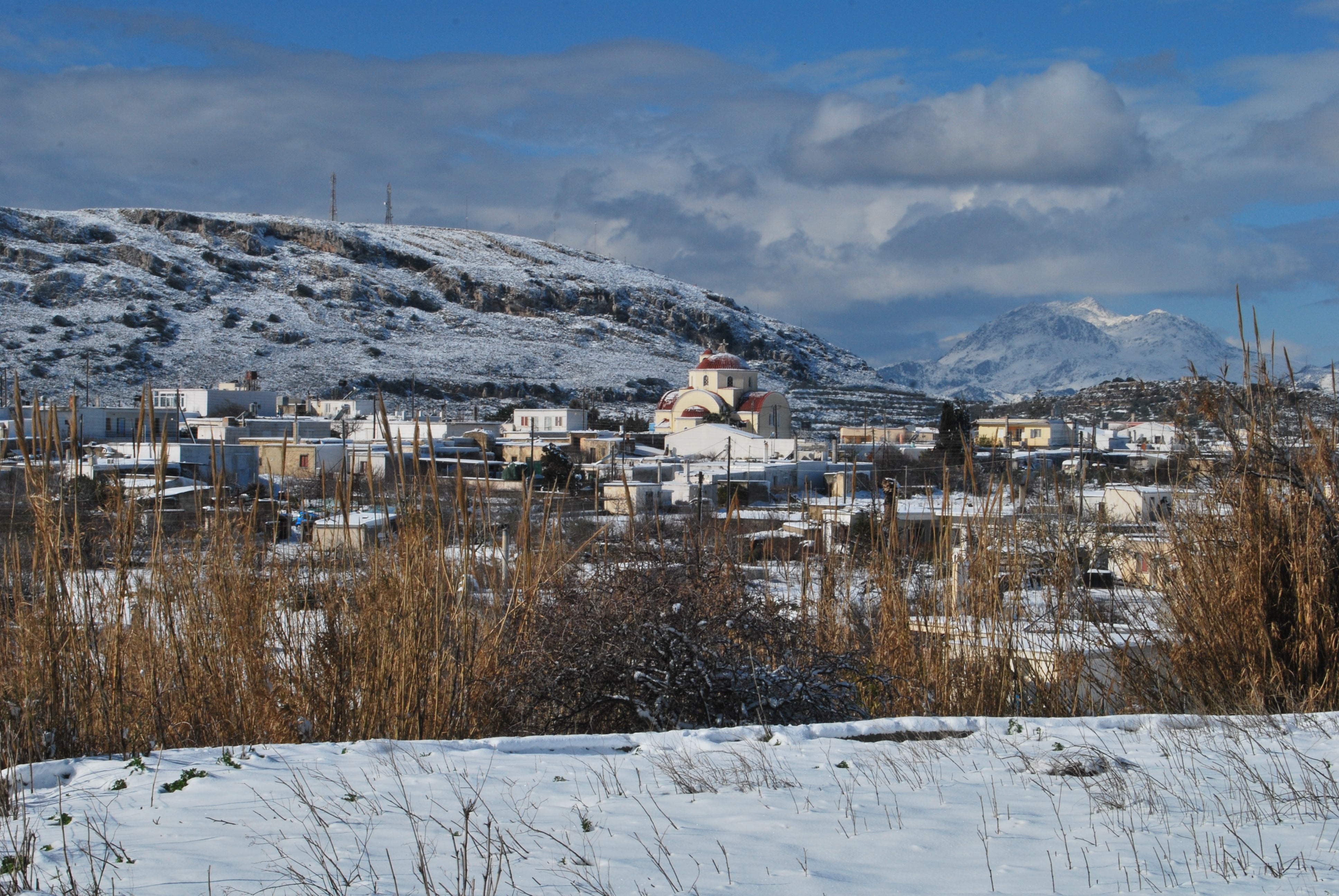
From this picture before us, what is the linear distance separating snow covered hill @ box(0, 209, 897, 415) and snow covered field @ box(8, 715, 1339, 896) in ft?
216

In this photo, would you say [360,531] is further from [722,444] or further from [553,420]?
[553,420]

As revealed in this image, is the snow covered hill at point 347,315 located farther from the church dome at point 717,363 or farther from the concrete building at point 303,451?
the concrete building at point 303,451

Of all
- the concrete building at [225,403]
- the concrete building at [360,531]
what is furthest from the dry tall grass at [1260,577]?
the concrete building at [225,403]

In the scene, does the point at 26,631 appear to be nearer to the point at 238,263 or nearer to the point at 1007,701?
the point at 1007,701

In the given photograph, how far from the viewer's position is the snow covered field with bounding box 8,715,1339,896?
280 centimetres

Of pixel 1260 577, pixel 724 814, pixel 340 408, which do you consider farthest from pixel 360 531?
pixel 340 408

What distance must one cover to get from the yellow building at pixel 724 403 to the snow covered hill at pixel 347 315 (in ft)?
78.7

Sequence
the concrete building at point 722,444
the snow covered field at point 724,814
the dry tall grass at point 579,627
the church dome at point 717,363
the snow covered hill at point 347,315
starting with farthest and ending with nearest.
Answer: the snow covered hill at point 347,315 → the church dome at point 717,363 → the concrete building at point 722,444 → the dry tall grass at point 579,627 → the snow covered field at point 724,814

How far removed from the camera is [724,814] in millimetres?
3445

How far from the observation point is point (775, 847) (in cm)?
309

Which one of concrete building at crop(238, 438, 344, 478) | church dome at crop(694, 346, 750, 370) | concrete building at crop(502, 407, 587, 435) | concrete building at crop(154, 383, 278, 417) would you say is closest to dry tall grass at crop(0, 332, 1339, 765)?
concrete building at crop(238, 438, 344, 478)

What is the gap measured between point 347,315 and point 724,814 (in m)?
101

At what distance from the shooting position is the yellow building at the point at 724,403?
53781 millimetres

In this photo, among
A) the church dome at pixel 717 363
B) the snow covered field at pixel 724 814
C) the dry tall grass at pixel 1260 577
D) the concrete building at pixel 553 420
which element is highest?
the church dome at pixel 717 363
